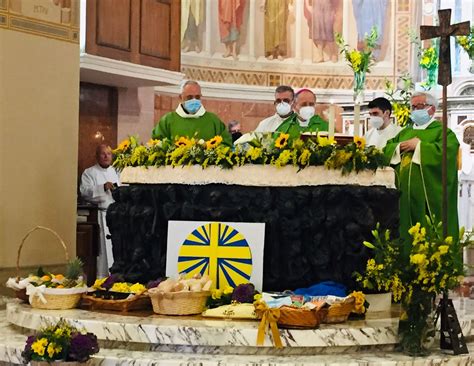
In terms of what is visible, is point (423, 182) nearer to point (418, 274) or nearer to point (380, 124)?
point (380, 124)

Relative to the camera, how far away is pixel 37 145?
29.0 ft

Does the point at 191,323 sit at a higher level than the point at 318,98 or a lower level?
lower

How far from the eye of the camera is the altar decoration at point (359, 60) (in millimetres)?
15094

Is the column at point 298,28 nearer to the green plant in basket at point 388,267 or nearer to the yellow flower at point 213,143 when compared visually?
the yellow flower at point 213,143

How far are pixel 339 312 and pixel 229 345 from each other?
785mm

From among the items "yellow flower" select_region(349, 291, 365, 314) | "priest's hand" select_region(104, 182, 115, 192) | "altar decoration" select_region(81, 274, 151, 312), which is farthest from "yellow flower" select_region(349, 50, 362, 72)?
"yellow flower" select_region(349, 291, 365, 314)

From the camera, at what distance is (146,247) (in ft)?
24.8

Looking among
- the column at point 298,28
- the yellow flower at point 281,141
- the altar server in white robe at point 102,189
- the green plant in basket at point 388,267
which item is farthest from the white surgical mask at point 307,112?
the column at point 298,28

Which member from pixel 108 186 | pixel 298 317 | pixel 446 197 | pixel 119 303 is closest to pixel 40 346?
pixel 119 303

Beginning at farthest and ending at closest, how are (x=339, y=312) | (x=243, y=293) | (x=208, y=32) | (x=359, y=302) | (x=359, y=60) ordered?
(x=208, y=32)
(x=359, y=60)
(x=243, y=293)
(x=359, y=302)
(x=339, y=312)

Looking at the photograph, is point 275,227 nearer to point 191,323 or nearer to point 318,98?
point 191,323

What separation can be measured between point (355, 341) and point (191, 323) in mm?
1048

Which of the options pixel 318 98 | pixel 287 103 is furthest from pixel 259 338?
pixel 318 98

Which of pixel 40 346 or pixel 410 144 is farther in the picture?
pixel 410 144
